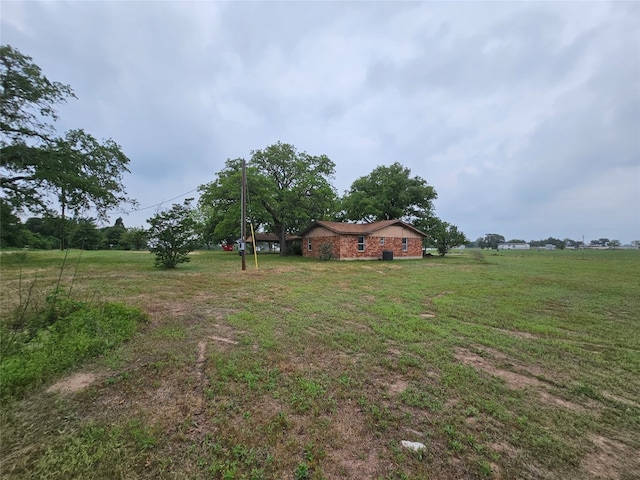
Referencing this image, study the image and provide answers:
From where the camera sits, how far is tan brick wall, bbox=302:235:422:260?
2134 cm

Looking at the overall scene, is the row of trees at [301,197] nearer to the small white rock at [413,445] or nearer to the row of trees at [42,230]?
the row of trees at [42,230]

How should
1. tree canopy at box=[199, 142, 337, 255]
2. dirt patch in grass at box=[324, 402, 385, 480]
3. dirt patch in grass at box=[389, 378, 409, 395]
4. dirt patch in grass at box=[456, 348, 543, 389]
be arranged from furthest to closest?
tree canopy at box=[199, 142, 337, 255] → dirt patch in grass at box=[456, 348, 543, 389] → dirt patch in grass at box=[389, 378, 409, 395] → dirt patch in grass at box=[324, 402, 385, 480]

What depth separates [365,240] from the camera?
73.2 feet

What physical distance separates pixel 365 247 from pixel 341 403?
792 inches

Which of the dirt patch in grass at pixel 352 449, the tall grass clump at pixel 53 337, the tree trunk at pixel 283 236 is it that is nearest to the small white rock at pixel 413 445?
the dirt patch in grass at pixel 352 449

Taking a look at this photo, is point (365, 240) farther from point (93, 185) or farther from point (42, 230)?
point (42, 230)

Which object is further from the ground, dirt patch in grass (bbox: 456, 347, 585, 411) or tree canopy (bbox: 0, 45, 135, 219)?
tree canopy (bbox: 0, 45, 135, 219)

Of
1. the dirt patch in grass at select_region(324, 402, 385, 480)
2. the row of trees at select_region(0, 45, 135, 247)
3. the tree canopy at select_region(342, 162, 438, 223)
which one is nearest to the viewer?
the dirt patch in grass at select_region(324, 402, 385, 480)

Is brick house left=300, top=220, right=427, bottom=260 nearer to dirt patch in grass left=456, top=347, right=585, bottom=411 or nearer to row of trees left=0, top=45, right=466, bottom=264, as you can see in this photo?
row of trees left=0, top=45, right=466, bottom=264

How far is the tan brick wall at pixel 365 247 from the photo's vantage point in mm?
21344

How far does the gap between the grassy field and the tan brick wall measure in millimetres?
16059

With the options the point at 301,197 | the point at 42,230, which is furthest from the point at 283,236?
the point at 42,230

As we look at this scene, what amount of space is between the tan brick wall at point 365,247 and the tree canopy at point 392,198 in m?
5.61

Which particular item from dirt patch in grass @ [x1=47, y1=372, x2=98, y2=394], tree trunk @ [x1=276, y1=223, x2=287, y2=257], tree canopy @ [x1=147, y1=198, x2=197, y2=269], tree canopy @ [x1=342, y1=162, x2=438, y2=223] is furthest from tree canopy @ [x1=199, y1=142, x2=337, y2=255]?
dirt patch in grass @ [x1=47, y1=372, x2=98, y2=394]
